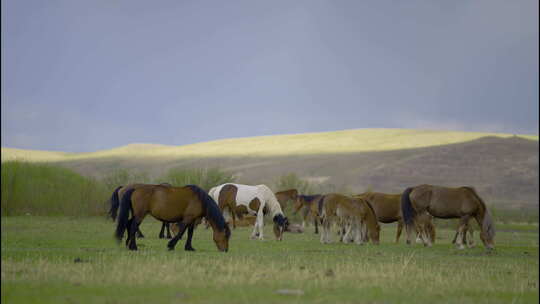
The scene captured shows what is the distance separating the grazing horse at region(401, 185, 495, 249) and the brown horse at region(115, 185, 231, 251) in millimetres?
7646

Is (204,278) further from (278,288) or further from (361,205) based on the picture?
(361,205)

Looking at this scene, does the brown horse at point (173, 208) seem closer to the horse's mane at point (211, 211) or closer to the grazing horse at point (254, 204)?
the horse's mane at point (211, 211)

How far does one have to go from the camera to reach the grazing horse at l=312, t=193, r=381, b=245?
2003 centimetres

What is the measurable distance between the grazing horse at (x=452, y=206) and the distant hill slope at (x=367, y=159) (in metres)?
24.3

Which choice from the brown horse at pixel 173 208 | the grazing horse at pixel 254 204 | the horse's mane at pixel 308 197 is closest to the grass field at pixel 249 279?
the brown horse at pixel 173 208

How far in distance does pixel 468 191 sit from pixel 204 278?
12384 mm

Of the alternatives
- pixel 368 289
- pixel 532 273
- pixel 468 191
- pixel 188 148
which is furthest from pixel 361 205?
pixel 188 148

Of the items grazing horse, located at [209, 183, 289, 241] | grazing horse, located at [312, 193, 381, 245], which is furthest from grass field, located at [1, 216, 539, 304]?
grazing horse, located at [209, 183, 289, 241]

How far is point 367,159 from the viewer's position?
277 ft

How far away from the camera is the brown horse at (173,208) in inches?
567

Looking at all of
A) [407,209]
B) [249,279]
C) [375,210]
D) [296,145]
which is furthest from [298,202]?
[296,145]

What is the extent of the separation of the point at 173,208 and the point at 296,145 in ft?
322

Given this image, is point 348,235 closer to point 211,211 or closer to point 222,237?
point 222,237

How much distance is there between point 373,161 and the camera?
270 ft
